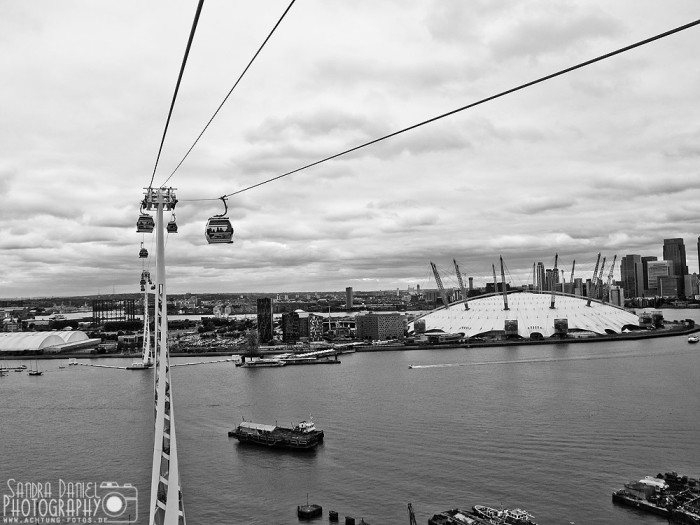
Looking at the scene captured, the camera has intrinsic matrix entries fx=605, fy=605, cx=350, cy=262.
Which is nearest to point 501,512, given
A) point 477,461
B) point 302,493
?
point 477,461

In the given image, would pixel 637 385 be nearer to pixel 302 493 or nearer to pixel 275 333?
pixel 302 493

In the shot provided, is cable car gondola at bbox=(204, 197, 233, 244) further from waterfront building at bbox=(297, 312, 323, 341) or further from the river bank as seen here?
waterfront building at bbox=(297, 312, 323, 341)

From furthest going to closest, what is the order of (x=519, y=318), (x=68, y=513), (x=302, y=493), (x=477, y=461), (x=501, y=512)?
(x=519, y=318) → (x=477, y=461) → (x=302, y=493) → (x=68, y=513) → (x=501, y=512)

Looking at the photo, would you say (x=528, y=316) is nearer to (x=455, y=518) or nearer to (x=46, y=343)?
(x=46, y=343)

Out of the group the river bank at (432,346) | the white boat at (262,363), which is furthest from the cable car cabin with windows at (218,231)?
the river bank at (432,346)

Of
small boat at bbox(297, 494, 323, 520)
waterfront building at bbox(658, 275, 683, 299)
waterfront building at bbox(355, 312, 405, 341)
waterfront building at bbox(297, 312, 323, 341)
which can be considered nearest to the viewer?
small boat at bbox(297, 494, 323, 520)

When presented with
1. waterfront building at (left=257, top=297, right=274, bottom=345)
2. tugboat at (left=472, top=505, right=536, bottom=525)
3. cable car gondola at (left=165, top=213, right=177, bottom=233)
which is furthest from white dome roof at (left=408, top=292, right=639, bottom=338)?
cable car gondola at (left=165, top=213, right=177, bottom=233)

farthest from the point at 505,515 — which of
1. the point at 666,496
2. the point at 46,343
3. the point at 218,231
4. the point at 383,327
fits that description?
the point at 46,343
